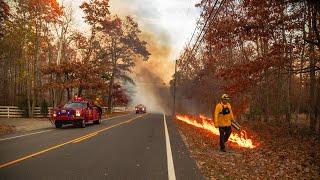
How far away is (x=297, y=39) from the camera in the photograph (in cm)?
2262

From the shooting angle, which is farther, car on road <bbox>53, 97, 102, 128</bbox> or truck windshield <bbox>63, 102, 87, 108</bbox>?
truck windshield <bbox>63, 102, 87, 108</bbox>

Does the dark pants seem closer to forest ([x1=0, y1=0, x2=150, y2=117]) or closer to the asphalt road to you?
the asphalt road

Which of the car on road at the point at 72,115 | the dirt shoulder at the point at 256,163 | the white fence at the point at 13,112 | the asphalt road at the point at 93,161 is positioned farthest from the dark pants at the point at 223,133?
the white fence at the point at 13,112

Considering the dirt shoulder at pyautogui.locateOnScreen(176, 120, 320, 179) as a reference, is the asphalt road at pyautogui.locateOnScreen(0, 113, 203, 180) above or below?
above

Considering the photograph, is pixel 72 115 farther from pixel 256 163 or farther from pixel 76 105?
pixel 256 163

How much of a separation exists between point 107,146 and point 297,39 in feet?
42.3

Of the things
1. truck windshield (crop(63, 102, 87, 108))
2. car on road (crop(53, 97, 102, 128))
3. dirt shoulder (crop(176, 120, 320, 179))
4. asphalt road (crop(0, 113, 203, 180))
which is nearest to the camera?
asphalt road (crop(0, 113, 203, 180))

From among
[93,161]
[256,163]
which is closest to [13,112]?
[93,161]

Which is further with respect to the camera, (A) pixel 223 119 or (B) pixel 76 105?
(B) pixel 76 105

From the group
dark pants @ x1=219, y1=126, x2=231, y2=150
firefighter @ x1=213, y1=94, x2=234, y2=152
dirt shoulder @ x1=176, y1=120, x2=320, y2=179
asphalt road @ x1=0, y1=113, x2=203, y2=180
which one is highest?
firefighter @ x1=213, y1=94, x2=234, y2=152

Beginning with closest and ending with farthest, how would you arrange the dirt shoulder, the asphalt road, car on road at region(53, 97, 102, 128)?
the asphalt road
the dirt shoulder
car on road at region(53, 97, 102, 128)

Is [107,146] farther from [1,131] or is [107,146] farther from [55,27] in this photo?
[55,27]

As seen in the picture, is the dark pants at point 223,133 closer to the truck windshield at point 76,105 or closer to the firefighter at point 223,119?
the firefighter at point 223,119

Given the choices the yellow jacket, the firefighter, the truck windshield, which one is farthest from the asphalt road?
the truck windshield
